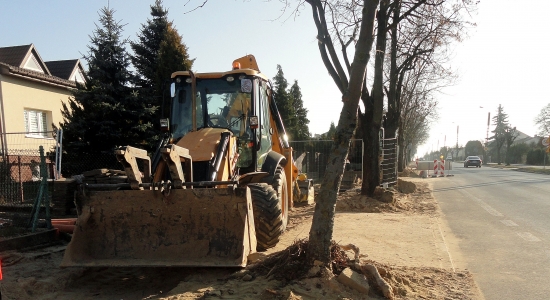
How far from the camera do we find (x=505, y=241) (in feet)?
26.8

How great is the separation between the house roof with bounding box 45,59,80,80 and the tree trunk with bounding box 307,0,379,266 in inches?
869

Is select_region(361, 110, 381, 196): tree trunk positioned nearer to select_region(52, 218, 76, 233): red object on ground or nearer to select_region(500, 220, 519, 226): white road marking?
select_region(500, 220, 519, 226): white road marking

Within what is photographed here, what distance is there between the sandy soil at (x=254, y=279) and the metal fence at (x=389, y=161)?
925cm

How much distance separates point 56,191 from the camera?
362 inches

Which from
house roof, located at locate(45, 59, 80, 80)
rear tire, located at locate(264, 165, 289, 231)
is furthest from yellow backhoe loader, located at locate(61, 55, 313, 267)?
house roof, located at locate(45, 59, 80, 80)

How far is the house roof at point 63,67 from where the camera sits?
2376 centimetres

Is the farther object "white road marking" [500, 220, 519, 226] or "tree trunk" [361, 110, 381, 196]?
"tree trunk" [361, 110, 381, 196]

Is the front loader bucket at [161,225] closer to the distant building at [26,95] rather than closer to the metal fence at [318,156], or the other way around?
the distant building at [26,95]

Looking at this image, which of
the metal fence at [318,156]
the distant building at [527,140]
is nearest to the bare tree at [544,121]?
the distant building at [527,140]

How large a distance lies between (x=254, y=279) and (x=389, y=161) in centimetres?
A: 1396

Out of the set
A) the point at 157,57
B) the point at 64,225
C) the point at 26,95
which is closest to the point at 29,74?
the point at 26,95

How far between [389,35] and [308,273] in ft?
42.4

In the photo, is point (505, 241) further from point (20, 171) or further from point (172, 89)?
point (20, 171)

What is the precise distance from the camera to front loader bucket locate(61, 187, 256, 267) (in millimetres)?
5406
